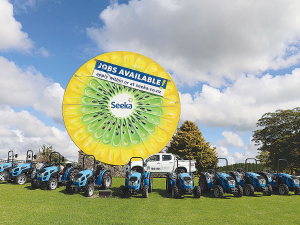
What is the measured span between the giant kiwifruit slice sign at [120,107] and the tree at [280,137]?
19.7m

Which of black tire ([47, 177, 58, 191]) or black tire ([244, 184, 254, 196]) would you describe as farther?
black tire ([47, 177, 58, 191])

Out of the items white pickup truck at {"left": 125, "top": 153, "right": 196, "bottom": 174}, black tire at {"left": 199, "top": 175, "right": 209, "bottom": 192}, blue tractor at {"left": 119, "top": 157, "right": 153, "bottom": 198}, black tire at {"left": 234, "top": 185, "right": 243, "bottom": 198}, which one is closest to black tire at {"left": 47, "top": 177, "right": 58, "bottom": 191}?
blue tractor at {"left": 119, "top": 157, "right": 153, "bottom": 198}

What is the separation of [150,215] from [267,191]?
294 inches

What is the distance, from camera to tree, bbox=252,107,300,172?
31167mm

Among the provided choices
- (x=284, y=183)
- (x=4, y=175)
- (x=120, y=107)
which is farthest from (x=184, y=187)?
(x=4, y=175)

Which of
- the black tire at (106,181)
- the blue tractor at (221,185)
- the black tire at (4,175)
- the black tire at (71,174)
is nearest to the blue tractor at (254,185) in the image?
the blue tractor at (221,185)

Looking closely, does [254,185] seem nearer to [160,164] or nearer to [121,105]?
[160,164]

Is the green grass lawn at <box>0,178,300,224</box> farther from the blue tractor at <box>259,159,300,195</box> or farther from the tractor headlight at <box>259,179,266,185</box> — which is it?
the blue tractor at <box>259,159,300,195</box>

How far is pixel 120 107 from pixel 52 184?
9.16 metres

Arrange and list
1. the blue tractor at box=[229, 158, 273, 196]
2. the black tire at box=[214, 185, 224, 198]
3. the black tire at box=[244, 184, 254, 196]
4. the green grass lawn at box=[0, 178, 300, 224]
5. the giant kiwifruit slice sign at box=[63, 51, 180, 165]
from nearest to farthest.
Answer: the green grass lawn at box=[0, 178, 300, 224]
the black tire at box=[214, 185, 224, 198]
the black tire at box=[244, 184, 254, 196]
the blue tractor at box=[229, 158, 273, 196]
the giant kiwifruit slice sign at box=[63, 51, 180, 165]

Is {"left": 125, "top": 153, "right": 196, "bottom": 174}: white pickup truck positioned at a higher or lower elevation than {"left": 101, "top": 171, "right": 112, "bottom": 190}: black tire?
higher

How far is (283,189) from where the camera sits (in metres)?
13.2

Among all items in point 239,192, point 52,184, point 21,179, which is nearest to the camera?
point 239,192

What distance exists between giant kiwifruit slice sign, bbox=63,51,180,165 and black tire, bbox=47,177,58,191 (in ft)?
21.9
